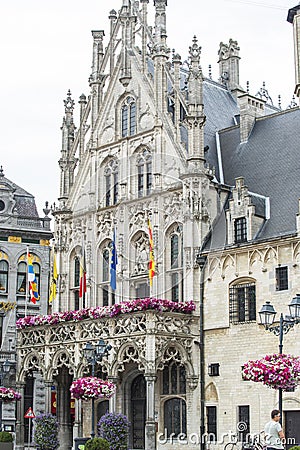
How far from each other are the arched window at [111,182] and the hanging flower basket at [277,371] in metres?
18.8

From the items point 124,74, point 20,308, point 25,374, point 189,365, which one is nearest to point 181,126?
point 124,74

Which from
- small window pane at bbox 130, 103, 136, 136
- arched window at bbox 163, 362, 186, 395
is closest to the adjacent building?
small window pane at bbox 130, 103, 136, 136

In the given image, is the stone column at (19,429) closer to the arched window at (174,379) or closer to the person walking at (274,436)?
the arched window at (174,379)

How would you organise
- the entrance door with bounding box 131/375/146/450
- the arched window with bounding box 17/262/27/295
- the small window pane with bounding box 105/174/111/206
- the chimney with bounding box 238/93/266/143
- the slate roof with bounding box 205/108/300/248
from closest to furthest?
the slate roof with bounding box 205/108/300/248 → the entrance door with bounding box 131/375/146/450 → the chimney with bounding box 238/93/266/143 → the small window pane with bounding box 105/174/111/206 → the arched window with bounding box 17/262/27/295

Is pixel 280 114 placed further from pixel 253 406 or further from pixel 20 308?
pixel 20 308

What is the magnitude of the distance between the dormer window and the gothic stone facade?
0.13 meters

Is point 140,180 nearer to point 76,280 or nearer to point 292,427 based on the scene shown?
point 76,280

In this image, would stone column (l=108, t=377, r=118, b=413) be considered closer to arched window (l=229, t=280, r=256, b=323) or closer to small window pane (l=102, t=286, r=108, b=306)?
arched window (l=229, t=280, r=256, b=323)

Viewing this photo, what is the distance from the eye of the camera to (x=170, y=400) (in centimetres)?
3744

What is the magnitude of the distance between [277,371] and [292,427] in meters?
8.94

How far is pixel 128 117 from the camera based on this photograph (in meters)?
42.8

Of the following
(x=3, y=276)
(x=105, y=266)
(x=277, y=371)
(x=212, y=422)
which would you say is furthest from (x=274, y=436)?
(x=3, y=276)

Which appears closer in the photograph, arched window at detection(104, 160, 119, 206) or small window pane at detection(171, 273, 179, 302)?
small window pane at detection(171, 273, 179, 302)

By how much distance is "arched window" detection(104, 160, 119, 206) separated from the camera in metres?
42.5
